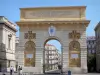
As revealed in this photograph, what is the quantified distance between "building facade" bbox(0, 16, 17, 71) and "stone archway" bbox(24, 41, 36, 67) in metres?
12.7

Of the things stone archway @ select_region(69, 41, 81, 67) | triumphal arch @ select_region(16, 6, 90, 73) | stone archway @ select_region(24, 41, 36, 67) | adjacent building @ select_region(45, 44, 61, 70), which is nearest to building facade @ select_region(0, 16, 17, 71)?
Answer: stone archway @ select_region(24, 41, 36, 67)

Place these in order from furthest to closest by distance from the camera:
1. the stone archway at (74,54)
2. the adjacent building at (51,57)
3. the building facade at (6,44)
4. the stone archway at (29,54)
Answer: the adjacent building at (51,57), the building facade at (6,44), the stone archway at (29,54), the stone archway at (74,54)

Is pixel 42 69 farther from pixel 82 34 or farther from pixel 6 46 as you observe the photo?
pixel 6 46

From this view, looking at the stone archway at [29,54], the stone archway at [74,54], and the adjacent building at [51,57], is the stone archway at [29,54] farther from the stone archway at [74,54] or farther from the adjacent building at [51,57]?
the adjacent building at [51,57]

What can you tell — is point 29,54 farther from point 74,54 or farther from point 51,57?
point 51,57

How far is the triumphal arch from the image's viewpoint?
41000 mm

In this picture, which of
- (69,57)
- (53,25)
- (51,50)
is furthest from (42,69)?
(51,50)

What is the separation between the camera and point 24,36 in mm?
42250

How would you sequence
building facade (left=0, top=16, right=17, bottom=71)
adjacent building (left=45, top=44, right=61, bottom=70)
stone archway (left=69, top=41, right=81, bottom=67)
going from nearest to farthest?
stone archway (left=69, top=41, right=81, bottom=67) → building facade (left=0, top=16, right=17, bottom=71) → adjacent building (left=45, top=44, right=61, bottom=70)

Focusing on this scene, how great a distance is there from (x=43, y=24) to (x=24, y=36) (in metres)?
3.68

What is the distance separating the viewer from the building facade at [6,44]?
5625cm

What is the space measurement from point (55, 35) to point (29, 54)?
5.13 meters

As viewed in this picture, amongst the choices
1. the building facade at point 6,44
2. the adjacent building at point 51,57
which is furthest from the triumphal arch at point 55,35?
the adjacent building at point 51,57

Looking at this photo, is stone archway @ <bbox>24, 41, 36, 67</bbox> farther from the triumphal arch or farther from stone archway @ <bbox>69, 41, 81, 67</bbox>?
stone archway @ <bbox>69, 41, 81, 67</bbox>
